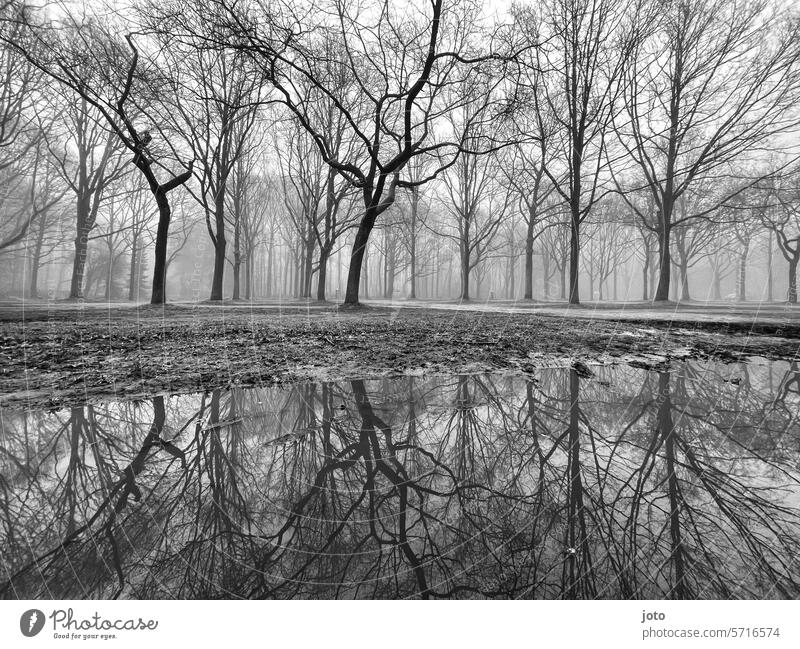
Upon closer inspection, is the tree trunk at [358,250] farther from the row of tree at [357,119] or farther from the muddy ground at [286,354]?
the muddy ground at [286,354]

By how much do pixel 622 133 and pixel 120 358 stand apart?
2064 cm

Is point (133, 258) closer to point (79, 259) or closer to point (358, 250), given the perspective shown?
point (79, 259)

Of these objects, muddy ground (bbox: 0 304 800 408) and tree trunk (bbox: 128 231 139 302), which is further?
tree trunk (bbox: 128 231 139 302)

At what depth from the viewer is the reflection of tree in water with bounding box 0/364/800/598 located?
0.94m

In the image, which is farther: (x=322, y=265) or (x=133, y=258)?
(x=133, y=258)

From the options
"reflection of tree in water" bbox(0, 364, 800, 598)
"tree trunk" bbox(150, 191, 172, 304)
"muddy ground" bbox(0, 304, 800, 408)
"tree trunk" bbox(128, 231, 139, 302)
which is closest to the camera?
"reflection of tree in water" bbox(0, 364, 800, 598)

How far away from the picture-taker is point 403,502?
4.00 feet

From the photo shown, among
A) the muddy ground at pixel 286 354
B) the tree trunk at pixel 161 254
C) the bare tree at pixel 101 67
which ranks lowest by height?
A: the muddy ground at pixel 286 354

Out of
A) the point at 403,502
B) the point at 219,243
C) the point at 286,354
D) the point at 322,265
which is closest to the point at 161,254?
the point at 219,243

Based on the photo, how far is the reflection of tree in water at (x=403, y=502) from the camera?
3.07 ft

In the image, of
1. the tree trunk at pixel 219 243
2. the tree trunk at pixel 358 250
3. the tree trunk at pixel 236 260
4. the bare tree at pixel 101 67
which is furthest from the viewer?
the tree trunk at pixel 236 260

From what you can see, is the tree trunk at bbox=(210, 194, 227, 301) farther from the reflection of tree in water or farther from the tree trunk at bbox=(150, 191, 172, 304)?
the reflection of tree in water

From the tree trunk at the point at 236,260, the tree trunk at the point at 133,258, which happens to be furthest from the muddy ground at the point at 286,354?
the tree trunk at the point at 133,258

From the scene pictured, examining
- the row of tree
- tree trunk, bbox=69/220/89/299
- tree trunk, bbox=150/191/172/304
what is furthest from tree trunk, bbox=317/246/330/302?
tree trunk, bbox=69/220/89/299
